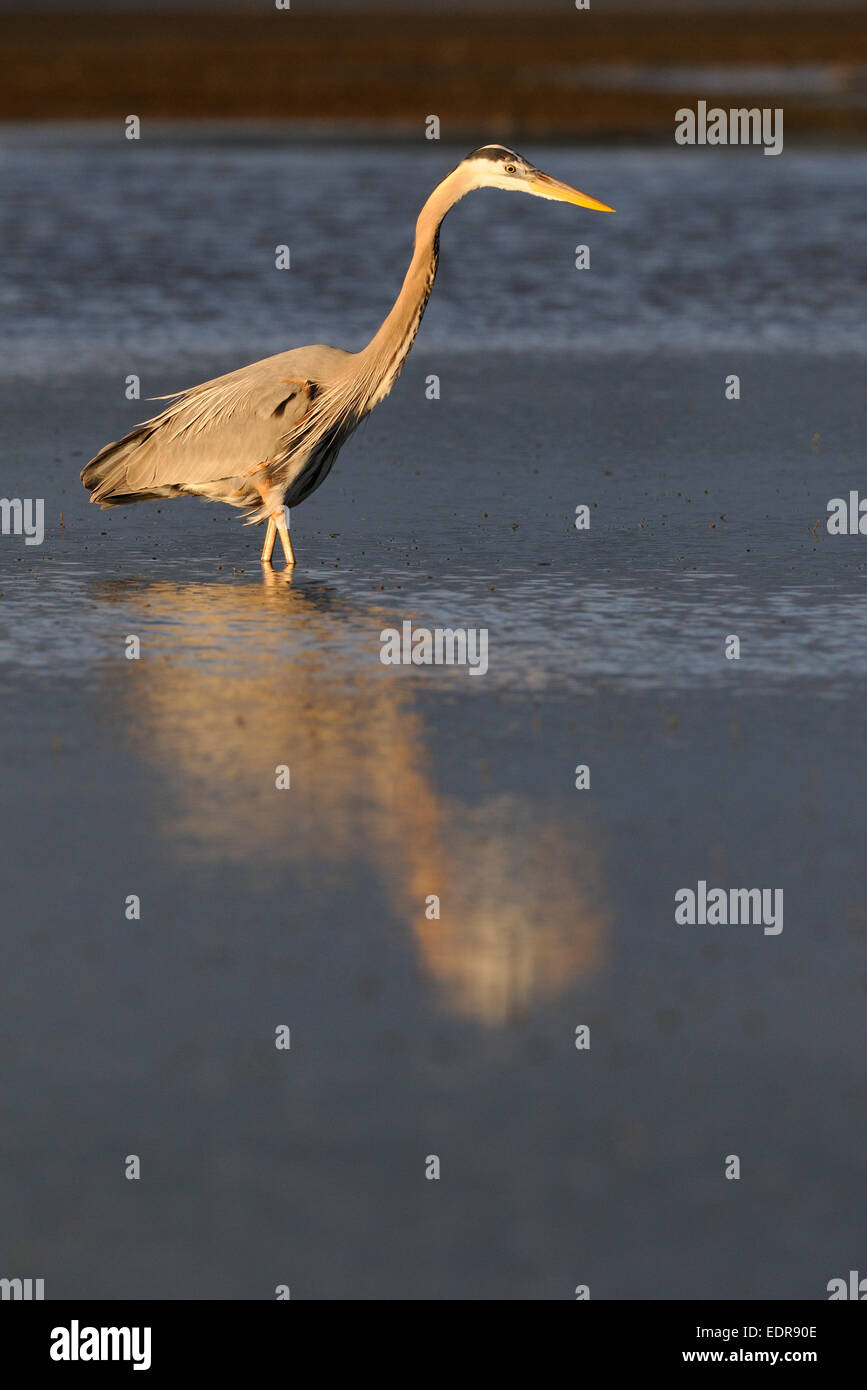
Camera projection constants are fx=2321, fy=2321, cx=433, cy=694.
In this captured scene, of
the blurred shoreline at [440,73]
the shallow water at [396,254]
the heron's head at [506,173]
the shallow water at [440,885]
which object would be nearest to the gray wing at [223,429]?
the shallow water at [440,885]

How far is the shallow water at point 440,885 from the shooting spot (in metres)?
6.00

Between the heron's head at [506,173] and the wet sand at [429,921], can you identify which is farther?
the heron's head at [506,173]

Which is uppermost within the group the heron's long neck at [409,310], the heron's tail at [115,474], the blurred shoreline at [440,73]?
the blurred shoreline at [440,73]

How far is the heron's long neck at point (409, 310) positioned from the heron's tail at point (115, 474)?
4.89 ft

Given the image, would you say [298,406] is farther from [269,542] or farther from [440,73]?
[440,73]

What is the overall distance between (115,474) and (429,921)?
6752 millimetres

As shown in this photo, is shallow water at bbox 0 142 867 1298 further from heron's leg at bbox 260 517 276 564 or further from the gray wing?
the gray wing

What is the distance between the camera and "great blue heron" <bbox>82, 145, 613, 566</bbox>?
13.3m

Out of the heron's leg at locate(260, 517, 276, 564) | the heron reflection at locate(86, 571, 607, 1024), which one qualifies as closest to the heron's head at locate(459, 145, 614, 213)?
the heron's leg at locate(260, 517, 276, 564)

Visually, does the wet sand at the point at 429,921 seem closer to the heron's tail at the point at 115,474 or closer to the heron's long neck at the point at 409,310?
the heron's tail at the point at 115,474

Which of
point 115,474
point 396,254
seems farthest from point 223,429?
point 396,254
